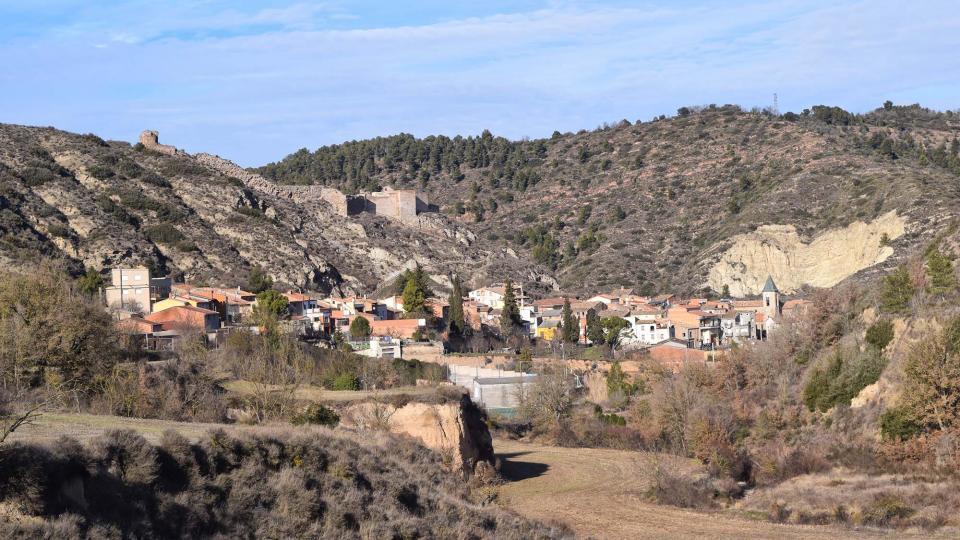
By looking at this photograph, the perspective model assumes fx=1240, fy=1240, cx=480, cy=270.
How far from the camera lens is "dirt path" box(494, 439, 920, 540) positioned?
89.5 ft

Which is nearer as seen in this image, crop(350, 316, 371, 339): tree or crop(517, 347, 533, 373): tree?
crop(517, 347, 533, 373): tree

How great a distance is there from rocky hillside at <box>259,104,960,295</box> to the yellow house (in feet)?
66.5

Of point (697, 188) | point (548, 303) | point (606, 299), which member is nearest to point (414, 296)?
point (548, 303)

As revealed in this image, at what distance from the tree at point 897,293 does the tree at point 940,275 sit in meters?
0.72

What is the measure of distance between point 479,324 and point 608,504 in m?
43.1

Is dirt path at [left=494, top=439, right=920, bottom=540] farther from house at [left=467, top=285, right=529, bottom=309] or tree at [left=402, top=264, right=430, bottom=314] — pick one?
house at [left=467, top=285, right=529, bottom=309]

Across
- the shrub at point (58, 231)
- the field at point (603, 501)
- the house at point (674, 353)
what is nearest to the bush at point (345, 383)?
the field at point (603, 501)

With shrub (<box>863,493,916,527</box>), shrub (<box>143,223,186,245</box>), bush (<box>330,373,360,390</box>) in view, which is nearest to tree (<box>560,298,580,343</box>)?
shrub (<box>143,223,186,245</box>)

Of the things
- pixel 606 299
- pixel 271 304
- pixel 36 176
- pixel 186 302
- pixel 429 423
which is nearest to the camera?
pixel 429 423

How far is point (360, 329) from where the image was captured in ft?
209

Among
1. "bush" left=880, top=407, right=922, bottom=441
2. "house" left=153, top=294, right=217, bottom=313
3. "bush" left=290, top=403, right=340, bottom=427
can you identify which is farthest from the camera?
"house" left=153, top=294, right=217, bottom=313

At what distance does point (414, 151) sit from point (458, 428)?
130783 mm

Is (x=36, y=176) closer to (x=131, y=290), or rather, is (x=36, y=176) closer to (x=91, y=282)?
(x=131, y=290)

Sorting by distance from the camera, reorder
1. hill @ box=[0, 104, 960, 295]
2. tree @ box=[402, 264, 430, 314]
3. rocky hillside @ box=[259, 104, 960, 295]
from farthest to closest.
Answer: rocky hillside @ box=[259, 104, 960, 295]
hill @ box=[0, 104, 960, 295]
tree @ box=[402, 264, 430, 314]
